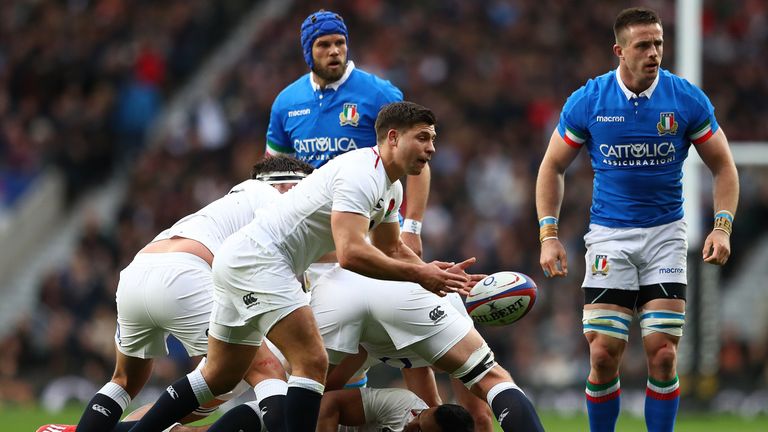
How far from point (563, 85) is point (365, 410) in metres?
11.1

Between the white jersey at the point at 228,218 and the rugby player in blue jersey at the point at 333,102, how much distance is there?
3.14ft

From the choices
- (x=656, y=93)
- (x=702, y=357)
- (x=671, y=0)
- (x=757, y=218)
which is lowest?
(x=702, y=357)

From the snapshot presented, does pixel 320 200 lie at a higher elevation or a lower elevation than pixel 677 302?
higher

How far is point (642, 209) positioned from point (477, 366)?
150 centimetres

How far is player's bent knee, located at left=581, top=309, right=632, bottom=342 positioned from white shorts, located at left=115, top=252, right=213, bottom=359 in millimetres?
2250

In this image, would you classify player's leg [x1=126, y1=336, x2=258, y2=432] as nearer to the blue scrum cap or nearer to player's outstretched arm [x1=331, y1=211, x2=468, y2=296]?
player's outstretched arm [x1=331, y1=211, x2=468, y2=296]

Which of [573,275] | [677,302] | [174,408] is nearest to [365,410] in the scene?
[174,408]

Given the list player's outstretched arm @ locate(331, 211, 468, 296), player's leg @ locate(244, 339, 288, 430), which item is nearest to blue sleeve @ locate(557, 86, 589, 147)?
player's outstretched arm @ locate(331, 211, 468, 296)

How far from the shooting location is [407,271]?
6.47 m

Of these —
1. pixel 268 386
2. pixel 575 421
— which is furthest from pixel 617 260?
pixel 575 421

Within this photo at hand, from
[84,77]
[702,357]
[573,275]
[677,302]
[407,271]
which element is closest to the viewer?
[407,271]

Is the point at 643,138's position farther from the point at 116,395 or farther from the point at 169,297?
the point at 116,395

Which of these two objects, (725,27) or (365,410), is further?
(725,27)

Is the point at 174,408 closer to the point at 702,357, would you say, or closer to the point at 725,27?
the point at 702,357
